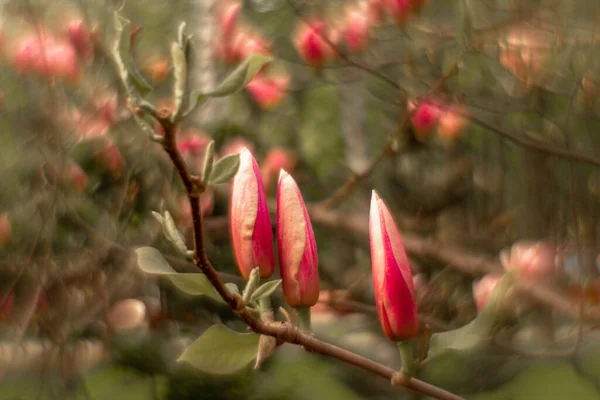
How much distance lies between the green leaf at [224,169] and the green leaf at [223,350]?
0.23 feet

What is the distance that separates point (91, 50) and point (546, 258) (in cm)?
50

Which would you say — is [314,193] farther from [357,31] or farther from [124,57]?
[124,57]

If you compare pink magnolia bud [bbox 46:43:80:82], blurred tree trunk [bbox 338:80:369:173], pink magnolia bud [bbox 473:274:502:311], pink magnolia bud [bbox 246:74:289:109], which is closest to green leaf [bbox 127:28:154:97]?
pink magnolia bud [bbox 473:274:502:311]

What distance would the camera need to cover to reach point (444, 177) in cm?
76

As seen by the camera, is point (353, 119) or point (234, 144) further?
point (353, 119)

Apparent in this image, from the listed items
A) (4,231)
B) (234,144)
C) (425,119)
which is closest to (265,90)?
(234,144)

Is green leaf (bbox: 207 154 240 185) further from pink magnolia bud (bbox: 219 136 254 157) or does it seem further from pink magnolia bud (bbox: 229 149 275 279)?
pink magnolia bud (bbox: 219 136 254 157)

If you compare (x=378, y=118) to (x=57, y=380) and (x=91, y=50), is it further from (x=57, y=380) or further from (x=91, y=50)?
(x=57, y=380)

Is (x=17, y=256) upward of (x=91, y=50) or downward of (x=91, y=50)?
downward

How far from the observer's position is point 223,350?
23cm

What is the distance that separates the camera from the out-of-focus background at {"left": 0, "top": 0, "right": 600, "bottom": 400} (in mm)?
511

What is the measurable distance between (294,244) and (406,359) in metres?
0.06

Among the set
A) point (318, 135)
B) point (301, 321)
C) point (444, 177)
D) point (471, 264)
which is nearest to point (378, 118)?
point (318, 135)

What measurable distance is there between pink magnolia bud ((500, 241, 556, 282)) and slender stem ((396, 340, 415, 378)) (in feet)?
1.12
